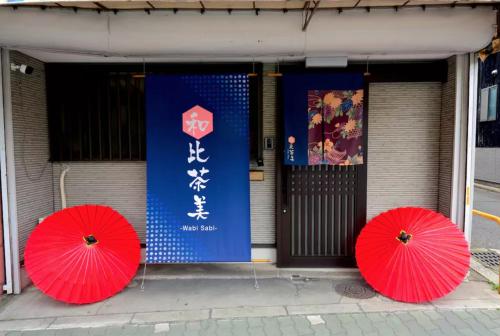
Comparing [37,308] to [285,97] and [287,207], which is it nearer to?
[287,207]

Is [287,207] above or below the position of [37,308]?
above

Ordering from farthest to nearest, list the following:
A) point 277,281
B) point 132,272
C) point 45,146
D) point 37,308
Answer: point 45,146
point 277,281
point 132,272
point 37,308

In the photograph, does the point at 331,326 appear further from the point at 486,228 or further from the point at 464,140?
the point at 486,228

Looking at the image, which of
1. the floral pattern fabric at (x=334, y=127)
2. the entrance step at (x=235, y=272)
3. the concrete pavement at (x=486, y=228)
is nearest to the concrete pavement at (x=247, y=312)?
the entrance step at (x=235, y=272)

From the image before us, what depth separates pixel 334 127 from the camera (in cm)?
573

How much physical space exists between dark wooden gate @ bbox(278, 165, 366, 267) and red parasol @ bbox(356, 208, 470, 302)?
28.0 inches

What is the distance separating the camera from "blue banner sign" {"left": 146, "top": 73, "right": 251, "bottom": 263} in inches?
215

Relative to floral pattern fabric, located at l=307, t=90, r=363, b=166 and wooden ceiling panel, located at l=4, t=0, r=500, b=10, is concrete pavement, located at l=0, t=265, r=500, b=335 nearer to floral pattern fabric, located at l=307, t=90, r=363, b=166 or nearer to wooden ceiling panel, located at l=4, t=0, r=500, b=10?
floral pattern fabric, located at l=307, t=90, r=363, b=166

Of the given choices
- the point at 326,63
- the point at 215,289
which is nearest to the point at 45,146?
the point at 215,289

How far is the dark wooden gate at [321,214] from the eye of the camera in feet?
19.7

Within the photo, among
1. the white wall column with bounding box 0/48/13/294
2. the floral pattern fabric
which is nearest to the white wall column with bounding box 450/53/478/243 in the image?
the floral pattern fabric

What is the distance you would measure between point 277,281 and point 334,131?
253cm

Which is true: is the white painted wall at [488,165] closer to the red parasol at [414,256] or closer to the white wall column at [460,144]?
the white wall column at [460,144]

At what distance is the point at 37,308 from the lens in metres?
4.87
